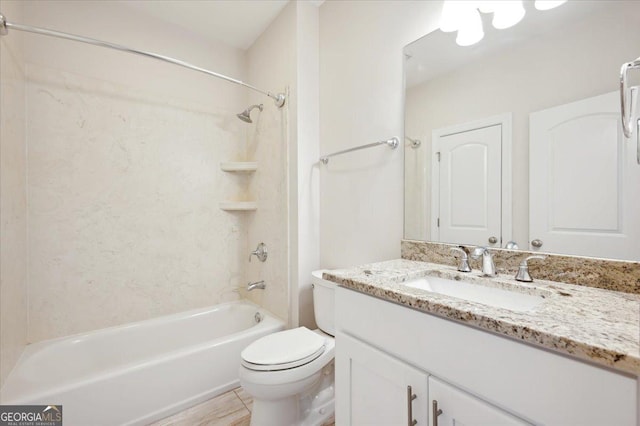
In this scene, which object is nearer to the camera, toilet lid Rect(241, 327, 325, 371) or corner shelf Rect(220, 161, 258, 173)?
toilet lid Rect(241, 327, 325, 371)

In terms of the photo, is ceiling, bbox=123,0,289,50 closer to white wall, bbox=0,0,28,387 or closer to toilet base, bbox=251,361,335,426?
white wall, bbox=0,0,28,387

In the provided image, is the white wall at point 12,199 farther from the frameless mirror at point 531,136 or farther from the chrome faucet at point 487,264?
the chrome faucet at point 487,264

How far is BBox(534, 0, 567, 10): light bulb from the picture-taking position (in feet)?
3.01

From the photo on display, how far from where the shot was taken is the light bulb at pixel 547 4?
92cm

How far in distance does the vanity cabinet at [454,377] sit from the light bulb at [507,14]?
3.71 feet

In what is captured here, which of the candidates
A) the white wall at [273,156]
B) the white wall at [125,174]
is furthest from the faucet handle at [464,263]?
the white wall at [125,174]

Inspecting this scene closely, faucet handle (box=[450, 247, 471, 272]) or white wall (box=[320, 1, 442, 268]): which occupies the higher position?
white wall (box=[320, 1, 442, 268])

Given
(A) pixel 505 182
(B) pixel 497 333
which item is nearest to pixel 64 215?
(B) pixel 497 333

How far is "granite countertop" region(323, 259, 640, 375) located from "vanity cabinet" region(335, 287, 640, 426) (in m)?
0.03

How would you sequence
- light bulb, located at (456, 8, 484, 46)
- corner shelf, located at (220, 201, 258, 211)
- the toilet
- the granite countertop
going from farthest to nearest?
corner shelf, located at (220, 201, 258, 211) < the toilet < light bulb, located at (456, 8, 484, 46) < the granite countertop

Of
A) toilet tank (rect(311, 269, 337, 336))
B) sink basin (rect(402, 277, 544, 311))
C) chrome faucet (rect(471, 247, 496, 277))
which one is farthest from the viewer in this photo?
toilet tank (rect(311, 269, 337, 336))

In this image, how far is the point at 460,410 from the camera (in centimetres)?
64

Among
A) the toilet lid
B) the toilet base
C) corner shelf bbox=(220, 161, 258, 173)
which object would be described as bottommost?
the toilet base

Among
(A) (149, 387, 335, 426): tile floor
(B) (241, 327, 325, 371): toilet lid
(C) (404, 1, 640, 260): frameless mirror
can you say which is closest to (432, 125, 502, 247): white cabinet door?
(C) (404, 1, 640, 260): frameless mirror
